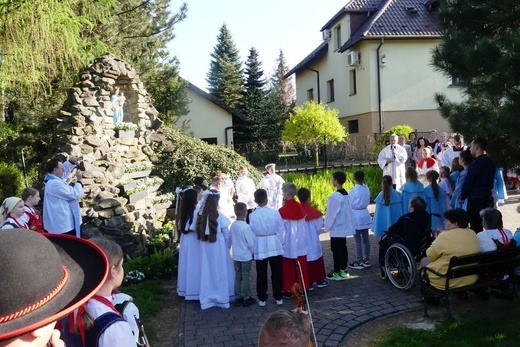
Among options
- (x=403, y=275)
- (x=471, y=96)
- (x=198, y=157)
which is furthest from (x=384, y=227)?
(x=198, y=157)

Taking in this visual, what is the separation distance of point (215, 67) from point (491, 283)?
166 ft

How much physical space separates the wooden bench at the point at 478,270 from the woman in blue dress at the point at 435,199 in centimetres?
294

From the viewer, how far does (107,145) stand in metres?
12.9

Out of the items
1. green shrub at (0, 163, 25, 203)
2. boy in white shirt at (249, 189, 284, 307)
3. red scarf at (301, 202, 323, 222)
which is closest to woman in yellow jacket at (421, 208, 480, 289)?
red scarf at (301, 202, 323, 222)

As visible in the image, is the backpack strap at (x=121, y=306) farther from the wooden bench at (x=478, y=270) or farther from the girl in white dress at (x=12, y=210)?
the wooden bench at (x=478, y=270)

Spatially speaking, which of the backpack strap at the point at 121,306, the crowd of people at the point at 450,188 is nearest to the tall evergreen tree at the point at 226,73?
the crowd of people at the point at 450,188

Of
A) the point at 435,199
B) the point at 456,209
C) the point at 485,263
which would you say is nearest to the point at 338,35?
the point at 435,199

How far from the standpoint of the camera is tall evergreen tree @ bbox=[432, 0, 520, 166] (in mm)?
5078

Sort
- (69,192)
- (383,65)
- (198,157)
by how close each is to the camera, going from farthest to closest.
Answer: (383,65), (198,157), (69,192)

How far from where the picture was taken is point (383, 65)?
27.2 meters

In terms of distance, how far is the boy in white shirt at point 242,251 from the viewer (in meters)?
6.72

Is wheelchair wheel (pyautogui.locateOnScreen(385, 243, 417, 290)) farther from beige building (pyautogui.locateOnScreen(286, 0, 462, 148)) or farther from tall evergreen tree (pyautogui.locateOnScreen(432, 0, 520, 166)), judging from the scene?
beige building (pyautogui.locateOnScreen(286, 0, 462, 148))

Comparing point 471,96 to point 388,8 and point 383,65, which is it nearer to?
point 383,65

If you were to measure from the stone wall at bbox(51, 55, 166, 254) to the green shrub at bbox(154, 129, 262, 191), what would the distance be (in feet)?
1.82
